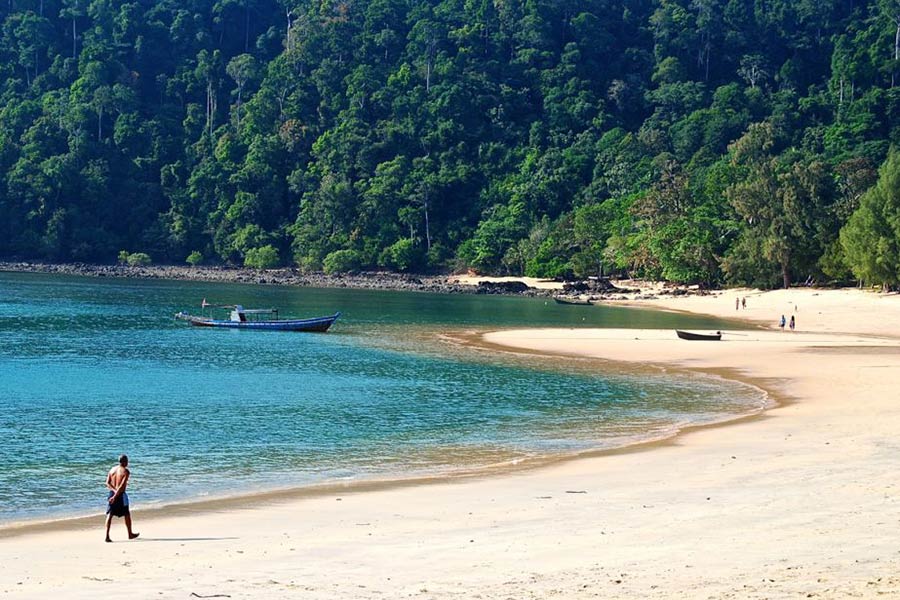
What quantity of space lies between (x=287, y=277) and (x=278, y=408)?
9484cm

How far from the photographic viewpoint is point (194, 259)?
446ft

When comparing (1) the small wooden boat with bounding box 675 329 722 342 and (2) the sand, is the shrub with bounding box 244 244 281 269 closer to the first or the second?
(1) the small wooden boat with bounding box 675 329 722 342

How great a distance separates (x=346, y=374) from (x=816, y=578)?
3024 centimetres

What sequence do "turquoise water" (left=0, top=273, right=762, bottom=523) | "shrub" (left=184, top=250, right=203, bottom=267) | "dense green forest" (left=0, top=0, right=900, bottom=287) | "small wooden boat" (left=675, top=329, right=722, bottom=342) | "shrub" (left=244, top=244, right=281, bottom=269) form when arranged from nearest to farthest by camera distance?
"turquoise water" (left=0, top=273, right=762, bottom=523), "small wooden boat" (left=675, top=329, right=722, bottom=342), "dense green forest" (left=0, top=0, right=900, bottom=287), "shrub" (left=244, top=244, right=281, bottom=269), "shrub" (left=184, top=250, right=203, bottom=267)

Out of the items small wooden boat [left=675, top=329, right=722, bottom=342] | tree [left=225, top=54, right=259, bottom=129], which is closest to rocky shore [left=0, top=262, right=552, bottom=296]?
tree [left=225, top=54, right=259, bottom=129]

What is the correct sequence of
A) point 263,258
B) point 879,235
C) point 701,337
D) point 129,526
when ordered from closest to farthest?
1. point 129,526
2. point 701,337
3. point 879,235
4. point 263,258

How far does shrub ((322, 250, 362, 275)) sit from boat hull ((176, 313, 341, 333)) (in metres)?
60.6

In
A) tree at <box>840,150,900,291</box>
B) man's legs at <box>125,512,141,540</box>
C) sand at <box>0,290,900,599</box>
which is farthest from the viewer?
tree at <box>840,150,900,291</box>

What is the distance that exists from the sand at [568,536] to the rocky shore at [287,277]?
265 ft

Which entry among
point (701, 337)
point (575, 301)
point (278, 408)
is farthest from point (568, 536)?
point (575, 301)

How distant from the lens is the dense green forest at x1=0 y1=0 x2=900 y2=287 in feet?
411

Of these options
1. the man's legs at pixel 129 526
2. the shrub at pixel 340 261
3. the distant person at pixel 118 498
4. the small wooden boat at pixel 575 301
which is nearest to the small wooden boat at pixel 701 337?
the small wooden boat at pixel 575 301

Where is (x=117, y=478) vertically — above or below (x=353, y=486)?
above

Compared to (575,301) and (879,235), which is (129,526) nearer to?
(879,235)
